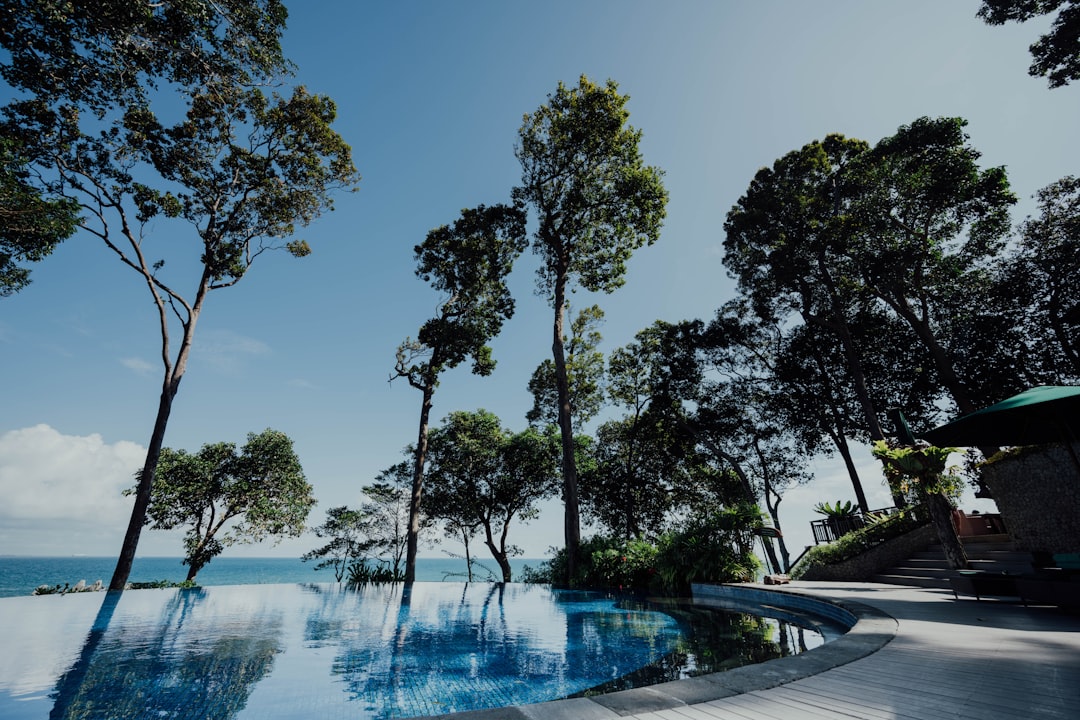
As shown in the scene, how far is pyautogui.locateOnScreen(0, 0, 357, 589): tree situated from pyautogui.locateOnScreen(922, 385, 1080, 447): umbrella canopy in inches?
689

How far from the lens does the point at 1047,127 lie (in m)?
13.6

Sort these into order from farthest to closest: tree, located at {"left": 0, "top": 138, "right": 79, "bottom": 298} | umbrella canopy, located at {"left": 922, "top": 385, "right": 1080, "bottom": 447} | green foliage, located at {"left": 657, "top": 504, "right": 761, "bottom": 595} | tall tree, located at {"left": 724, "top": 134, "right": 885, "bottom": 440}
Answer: tall tree, located at {"left": 724, "top": 134, "right": 885, "bottom": 440}
green foliage, located at {"left": 657, "top": 504, "right": 761, "bottom": 595}
tree, located at {"left": 0, "top": 138, "right": 79, "bottom": 298}
umbrella canopy, located at {"left": 922, "top": 385, "right": 1080, "bottom": 447}

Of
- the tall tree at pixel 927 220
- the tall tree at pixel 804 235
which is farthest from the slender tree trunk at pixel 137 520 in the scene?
the tall tree at pixel 927 220

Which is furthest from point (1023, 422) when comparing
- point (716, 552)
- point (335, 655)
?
point (335, 655)

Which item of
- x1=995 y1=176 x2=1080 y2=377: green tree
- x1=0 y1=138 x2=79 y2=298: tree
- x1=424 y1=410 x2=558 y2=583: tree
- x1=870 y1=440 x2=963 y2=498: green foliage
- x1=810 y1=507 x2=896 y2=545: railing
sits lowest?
x1=810 y1=507 x2=896 y2=545: railing

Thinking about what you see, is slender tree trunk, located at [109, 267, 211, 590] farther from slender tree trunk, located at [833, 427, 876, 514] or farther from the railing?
slender tree trunk, located at [833, 427, 876, 514]

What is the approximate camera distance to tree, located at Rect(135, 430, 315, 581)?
Answer: 759 inches

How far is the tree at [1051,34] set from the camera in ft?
36.9

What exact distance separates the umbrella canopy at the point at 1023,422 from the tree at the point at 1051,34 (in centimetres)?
1158

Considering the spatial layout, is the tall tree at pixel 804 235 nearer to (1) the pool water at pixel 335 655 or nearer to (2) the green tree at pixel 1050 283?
(2) the green tree at pixel 1050 283

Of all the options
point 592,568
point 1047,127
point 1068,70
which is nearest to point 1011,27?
point 1068,70

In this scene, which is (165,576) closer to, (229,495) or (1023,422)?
(229,495)

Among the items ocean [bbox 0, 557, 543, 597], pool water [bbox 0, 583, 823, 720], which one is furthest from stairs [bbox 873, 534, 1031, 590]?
ocean [bbox 0, 557, 543, 597]

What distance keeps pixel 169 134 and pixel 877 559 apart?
25136 millimetres
